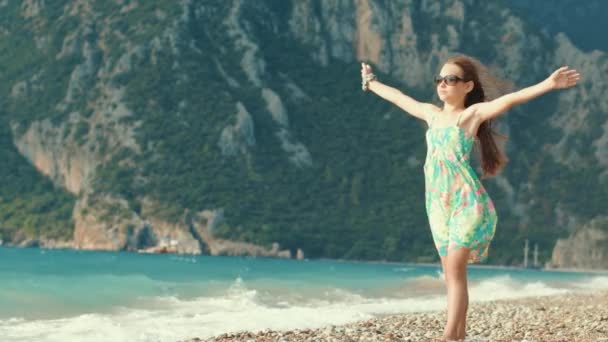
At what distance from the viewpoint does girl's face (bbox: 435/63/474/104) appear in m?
8.23

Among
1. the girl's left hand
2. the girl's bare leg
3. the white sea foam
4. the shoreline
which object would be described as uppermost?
the girl's left hand

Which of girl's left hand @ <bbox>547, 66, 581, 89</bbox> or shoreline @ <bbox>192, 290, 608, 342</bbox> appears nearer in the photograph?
girl's left hand @ <bbox>547, 66, 581, 89</bbox>

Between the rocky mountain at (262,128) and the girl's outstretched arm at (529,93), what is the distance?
9914 cm

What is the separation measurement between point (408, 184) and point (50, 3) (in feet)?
145

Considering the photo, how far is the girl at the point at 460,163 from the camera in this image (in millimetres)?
7801

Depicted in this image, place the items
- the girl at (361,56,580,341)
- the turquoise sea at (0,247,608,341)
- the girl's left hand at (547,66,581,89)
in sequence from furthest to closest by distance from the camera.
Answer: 1. the turquoise sea at (0,247,608,341)
2. the girl at (361,56,580,341)
3. the girl's left hand at (547,66,581,89)

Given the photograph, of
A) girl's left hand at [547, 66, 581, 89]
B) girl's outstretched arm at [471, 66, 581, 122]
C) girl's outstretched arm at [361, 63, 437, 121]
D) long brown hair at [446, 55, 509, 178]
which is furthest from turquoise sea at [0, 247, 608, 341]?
girl's left hand at [547, 66, 581, 89]

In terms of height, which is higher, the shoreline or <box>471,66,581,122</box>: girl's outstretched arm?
<box>471,66,581,122</box>: girl's outstretched arm

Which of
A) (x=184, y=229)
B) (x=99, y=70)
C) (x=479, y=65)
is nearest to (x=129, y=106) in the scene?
(x=99, y=70)

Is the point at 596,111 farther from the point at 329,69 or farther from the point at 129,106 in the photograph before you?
the point at 129,106

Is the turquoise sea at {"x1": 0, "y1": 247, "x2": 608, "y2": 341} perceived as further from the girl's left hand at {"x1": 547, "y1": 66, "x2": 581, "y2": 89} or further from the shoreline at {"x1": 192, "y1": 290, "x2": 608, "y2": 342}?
the girl's left hand at {"x1": 547, "y1": 66, "x2": 581, "y2": 89}

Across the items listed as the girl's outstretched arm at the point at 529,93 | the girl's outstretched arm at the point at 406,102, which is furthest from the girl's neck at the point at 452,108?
the girl's outstretched arm at the point at 529,93

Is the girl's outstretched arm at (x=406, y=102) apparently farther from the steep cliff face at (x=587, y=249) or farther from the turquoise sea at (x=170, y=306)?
the steep cliff face at (x=587, y=249)

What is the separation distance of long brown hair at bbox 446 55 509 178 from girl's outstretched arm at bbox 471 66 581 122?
0.68 ft
